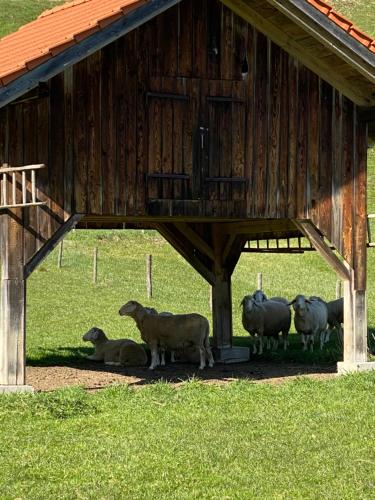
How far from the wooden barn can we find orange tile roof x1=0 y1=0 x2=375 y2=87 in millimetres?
32

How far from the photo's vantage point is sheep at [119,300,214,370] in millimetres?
19266

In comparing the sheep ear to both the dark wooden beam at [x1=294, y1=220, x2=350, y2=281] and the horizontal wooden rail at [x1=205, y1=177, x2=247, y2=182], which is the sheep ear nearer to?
the dark wooden beam at [x1=294, y1=220, x2=350, y2=281]

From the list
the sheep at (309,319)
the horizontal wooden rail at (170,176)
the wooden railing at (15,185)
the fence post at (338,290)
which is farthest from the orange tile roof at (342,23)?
the fence post at (338,290)

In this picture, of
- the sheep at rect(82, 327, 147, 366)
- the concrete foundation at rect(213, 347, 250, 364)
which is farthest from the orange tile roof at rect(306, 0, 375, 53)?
the concrete foundation at rect(213, 347, 250, 364)

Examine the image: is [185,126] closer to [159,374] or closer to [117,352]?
[159,374]

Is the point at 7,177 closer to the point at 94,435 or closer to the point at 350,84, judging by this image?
the point at 94,435

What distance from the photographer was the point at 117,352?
66.0ft

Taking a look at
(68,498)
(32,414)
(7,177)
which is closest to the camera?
(68,498)

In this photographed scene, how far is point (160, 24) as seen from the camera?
15766 millimetres

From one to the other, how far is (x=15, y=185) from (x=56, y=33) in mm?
2667

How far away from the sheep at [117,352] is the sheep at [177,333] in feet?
1.08

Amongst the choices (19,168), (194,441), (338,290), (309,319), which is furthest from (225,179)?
(338,290)

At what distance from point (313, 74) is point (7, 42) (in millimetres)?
5682

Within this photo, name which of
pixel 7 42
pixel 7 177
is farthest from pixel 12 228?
pixel 7 42
